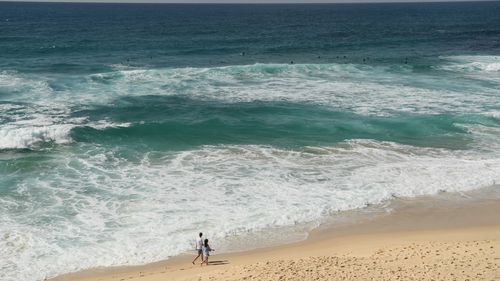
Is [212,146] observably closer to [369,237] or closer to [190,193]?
[190,193]

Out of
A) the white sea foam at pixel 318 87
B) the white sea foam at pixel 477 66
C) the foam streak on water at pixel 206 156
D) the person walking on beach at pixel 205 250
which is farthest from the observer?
the white sea foam at pixel 477 66

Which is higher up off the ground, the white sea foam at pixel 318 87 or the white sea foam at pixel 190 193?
the white sea foam at pixel 318 87

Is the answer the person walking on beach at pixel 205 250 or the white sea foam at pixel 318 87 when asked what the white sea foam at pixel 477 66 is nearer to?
the white sea foam at pixel 318 87

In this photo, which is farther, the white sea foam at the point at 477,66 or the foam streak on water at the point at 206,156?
the white sea foam at the point at 477,66

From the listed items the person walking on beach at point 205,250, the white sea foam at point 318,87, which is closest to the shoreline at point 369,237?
the person walking on beach at point 205,250

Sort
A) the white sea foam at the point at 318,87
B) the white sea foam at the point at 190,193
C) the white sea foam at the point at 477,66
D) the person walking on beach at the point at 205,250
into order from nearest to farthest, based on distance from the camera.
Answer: the person walking on beach at the point at 205,250
the white sea foam at the point at 190,193
the white sea foam at the point at 318,87
the white sea foam at the point at 477,66

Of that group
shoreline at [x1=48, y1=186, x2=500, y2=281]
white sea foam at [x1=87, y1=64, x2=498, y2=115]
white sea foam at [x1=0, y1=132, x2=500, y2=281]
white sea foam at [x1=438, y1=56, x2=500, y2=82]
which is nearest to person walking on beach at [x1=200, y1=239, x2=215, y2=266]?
shoreline at [x1=48, y1=186, x2=500, y2=281]

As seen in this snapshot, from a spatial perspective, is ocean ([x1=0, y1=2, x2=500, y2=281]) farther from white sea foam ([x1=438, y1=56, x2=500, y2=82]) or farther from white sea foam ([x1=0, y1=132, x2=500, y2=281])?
white sea foam ([x1=438, y1=56, x2=500, y2=82])
